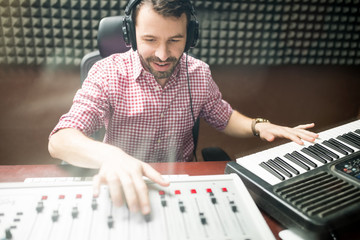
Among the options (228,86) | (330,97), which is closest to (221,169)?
(228,86)

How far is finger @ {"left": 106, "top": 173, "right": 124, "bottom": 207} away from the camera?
55 centimetres

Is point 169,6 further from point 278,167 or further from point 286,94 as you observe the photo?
point 286,94

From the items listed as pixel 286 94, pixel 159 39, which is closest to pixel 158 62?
pixel 159 39

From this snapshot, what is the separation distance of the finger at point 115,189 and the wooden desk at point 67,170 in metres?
0.29

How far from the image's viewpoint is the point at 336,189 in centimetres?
64

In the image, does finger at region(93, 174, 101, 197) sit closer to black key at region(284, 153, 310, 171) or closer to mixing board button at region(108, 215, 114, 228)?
mixing board button at region(108, 215, 114, 228)

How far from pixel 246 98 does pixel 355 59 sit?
2.72ft

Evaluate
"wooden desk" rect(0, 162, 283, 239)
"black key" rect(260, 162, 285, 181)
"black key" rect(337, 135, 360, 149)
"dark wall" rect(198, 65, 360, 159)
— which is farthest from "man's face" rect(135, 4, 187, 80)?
"dark wall" rect(198, 65, 360, 159)

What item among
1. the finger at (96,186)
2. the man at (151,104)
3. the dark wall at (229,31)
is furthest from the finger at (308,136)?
the dark wall at (229,31)

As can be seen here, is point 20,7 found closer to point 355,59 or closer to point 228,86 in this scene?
point 228,86

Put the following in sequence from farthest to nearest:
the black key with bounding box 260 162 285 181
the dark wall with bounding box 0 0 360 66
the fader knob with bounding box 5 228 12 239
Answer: the dark wall with bounding box 0 0 360 66 → the black key with bounding box 260 162 285 181 → the fader knob with bounding box 5 228 12 239

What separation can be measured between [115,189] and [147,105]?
2.10 feet

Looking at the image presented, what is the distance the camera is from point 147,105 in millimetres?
1167

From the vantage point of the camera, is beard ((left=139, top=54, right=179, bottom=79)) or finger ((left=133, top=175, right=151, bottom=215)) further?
beard ((left=139, top=54, right=179, bottom=79))
